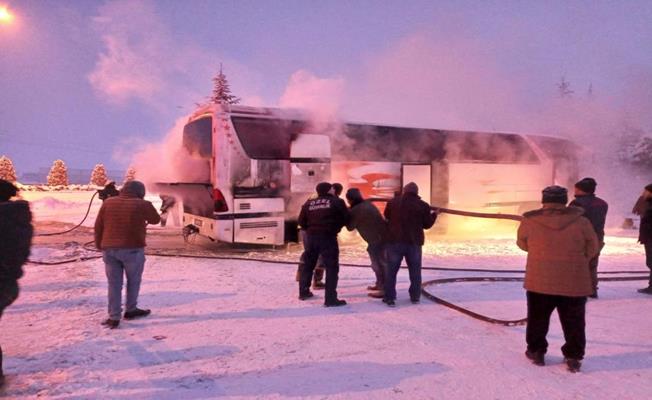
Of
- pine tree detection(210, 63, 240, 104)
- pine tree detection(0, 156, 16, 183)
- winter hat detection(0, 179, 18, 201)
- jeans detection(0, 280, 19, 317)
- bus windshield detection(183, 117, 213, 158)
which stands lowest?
jeans detection(0, 280, 19, 317)

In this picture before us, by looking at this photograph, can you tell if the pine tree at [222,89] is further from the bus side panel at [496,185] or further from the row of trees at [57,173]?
the bus side panel at [496,185]

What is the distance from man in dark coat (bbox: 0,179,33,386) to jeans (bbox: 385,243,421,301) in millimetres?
4342

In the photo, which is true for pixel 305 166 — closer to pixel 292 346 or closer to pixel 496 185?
pixel 292 346

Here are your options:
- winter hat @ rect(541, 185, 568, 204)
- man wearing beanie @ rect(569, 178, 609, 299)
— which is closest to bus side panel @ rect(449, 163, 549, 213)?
man wearing beanie @ rect(569, 178, 609, 299)

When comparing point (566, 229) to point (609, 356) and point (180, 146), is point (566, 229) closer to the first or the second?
point (609, 356)

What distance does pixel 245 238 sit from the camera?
1021 cm

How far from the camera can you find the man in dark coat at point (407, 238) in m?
6.45

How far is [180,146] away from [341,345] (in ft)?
28.8

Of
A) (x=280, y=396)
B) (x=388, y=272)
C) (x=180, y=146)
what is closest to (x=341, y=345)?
(x=280, y=396)

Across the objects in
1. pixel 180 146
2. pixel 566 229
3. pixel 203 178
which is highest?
pixel 180 146

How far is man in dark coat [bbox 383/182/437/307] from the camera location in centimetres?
645

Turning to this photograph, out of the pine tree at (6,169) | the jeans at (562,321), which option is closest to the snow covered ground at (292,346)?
the jeans at (562,321)

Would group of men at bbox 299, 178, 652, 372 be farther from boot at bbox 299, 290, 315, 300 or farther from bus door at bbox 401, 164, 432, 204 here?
bus door at bbox 401, 164, 432, 204

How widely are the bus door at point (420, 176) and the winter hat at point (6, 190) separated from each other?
32.6 ft
